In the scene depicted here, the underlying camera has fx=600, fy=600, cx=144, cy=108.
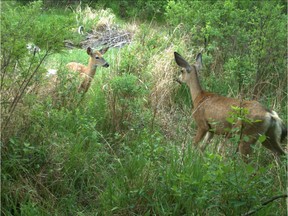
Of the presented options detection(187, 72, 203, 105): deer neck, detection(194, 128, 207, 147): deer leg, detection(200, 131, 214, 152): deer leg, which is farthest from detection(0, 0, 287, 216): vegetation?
detection(187, 72, 203, 105): deer neck

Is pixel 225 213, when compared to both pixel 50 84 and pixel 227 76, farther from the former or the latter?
pixel 227 76

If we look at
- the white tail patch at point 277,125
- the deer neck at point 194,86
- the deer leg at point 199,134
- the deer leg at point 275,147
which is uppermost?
the white tail patch at point 277,125

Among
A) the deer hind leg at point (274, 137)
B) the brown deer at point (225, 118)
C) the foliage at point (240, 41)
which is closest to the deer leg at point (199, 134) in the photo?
the brown deer at point (225, 118)

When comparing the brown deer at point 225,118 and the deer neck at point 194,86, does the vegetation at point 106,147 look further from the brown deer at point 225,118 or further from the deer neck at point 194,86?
the deer neck at point 194,86

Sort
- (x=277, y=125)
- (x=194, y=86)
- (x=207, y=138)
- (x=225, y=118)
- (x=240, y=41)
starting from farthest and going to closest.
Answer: (x=240, y=41) → (x=194, y=86) → (x=207, y=138) → (x=225, y=118) → (x=277, y=125)

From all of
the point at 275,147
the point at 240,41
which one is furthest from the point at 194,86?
the point at 240,41

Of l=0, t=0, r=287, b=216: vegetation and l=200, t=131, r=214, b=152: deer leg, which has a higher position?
l=0, t=0, r=287, b=216: vegetation

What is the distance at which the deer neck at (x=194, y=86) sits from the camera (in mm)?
8273

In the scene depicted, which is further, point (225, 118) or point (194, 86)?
point (194, 86)

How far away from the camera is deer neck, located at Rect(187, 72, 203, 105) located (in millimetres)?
8273

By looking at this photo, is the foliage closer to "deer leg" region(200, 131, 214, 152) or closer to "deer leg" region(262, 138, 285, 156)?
"deer leg" region(200, 131, 214, 152)

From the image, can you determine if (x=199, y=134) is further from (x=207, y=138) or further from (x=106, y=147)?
(x=106, y=147)

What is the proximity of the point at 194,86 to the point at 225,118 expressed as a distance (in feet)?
4.25

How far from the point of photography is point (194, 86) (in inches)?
328
